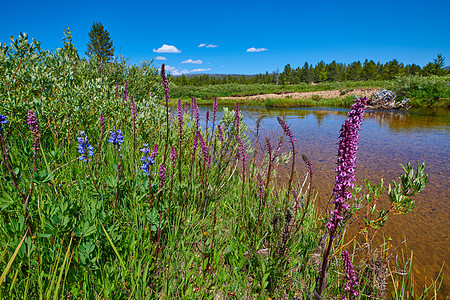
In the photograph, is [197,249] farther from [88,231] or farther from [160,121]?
[160,121]

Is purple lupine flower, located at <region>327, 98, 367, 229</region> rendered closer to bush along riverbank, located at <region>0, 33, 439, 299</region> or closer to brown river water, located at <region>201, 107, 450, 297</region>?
bush along riverbank, located at <region>0, 33, 439, 299</region>

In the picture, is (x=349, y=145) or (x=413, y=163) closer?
(x=349, y=145)

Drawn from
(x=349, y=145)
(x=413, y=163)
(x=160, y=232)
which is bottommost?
(x=413, y=163)

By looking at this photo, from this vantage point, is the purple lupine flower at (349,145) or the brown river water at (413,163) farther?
the brown river water at (413,163)

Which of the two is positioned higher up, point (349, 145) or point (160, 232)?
point (349, 145)

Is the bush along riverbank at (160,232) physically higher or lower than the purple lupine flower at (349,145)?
lower

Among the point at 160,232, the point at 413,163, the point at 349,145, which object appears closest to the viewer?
the point at 349,145

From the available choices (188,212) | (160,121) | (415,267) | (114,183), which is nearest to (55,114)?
(160,121)

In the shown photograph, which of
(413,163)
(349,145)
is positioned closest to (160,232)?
(349,145)

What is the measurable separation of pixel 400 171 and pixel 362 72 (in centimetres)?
9732

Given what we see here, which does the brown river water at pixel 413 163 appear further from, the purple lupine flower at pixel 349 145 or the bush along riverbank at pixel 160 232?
the bush along riverbank at pixel 160 232

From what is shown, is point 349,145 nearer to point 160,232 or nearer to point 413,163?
point 160,232

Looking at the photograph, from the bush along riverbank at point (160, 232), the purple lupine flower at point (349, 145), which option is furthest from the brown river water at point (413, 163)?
the bush along riverbank at point (160, 232)

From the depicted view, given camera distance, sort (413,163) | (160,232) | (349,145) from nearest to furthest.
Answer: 1. (349,145)
2. (160,232)
3. (413,163)
